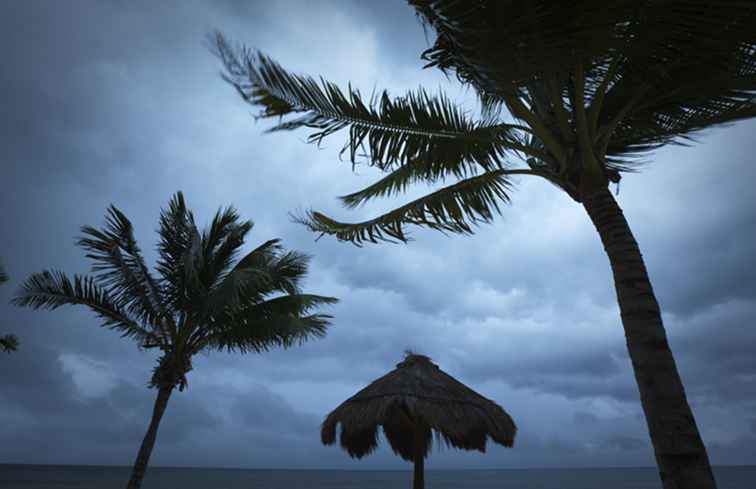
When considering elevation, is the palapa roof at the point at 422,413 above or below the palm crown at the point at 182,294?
below

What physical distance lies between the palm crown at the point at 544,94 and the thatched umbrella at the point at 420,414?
3.63 m

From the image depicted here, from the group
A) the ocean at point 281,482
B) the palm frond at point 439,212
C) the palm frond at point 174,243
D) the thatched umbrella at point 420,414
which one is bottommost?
the ocean at point 281,482

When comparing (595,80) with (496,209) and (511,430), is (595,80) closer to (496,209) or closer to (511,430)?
(496,209)

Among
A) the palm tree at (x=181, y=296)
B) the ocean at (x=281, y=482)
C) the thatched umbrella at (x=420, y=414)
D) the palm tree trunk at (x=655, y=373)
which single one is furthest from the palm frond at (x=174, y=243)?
the ocean at (x=281, y=482)

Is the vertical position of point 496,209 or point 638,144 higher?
point 638,144

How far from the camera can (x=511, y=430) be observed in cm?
750

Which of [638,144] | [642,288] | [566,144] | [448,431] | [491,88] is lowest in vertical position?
[448,431]

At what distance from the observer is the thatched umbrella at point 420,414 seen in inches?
278

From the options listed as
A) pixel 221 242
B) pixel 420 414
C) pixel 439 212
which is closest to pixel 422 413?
pixel 420 414

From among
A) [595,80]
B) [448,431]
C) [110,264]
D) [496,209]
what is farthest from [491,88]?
[110,264]

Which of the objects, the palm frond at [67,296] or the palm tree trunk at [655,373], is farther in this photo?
the palm frond at [67,296]

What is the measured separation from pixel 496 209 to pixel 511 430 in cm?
448

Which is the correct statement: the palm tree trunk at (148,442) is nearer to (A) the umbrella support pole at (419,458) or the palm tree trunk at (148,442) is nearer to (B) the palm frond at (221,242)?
(B) the palm frond at (221,242)

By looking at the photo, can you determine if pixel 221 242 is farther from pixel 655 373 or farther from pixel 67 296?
pixel 655 373
